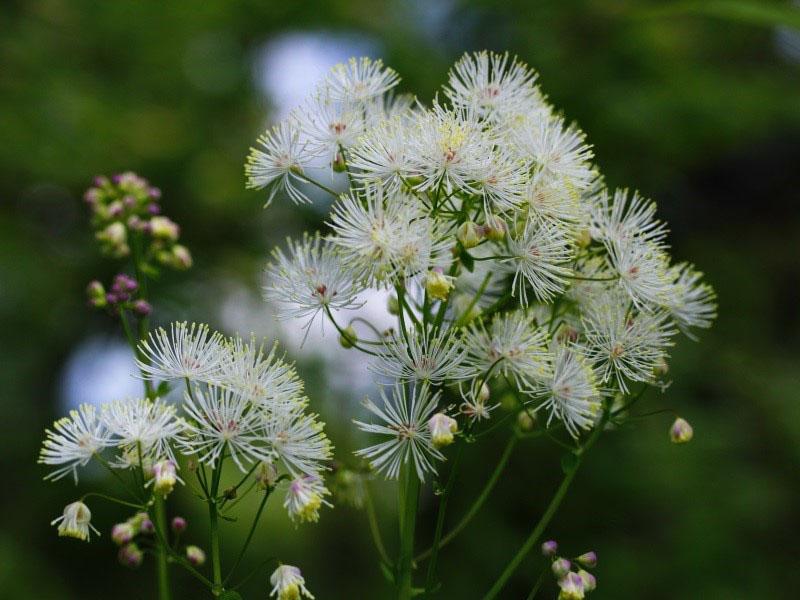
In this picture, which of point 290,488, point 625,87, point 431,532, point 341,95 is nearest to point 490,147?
point 341,95

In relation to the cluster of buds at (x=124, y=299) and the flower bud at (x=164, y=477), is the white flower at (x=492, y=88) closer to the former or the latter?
the cluster of buds at (x=124, y=299)

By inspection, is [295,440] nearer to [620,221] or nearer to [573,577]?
[573,577]

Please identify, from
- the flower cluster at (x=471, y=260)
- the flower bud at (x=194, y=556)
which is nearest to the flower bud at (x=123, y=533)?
the flower bud at (x=194, y=556)

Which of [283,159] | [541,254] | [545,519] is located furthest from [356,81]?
[545,519]

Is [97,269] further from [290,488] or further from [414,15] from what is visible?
[290,488]

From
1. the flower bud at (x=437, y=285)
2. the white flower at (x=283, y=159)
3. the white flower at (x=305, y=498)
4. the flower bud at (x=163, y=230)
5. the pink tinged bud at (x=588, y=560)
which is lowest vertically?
the white flower at (x=305, y=498)

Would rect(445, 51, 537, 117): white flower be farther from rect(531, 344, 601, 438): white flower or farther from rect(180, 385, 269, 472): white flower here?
rect(180, 385, 269, 472): white flower
